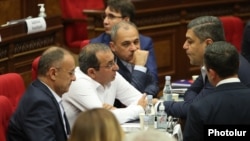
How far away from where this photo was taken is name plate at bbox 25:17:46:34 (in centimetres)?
733

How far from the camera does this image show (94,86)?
4.84 m

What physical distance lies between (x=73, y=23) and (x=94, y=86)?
169 inches

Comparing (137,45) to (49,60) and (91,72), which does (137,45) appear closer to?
(91,72)

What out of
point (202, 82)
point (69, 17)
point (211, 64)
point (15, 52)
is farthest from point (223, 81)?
point (69, 17)

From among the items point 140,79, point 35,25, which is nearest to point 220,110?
point 140,79

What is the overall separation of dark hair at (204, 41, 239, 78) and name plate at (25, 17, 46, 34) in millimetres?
3615

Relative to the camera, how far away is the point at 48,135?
418cm

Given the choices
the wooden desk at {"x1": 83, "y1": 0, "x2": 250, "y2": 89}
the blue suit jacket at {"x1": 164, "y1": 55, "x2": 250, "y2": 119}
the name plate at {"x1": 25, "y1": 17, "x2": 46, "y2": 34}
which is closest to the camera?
the blue suit jacket at {"x1": 164, "y1": 55, "x2": 250, "y2": 119}

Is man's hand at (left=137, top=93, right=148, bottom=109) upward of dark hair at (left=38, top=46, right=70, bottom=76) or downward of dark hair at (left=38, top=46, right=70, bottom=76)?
downward

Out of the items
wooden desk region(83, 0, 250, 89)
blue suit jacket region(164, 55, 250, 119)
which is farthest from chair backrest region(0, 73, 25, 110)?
wooden desk region(83, 0, 250, 89)

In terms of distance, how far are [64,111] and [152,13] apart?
374 cm

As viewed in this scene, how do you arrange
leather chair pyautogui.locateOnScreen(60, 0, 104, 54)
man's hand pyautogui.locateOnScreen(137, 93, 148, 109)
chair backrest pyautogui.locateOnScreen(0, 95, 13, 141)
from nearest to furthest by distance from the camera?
1. chair backrest pyautogui.locateOnScreen(0, 95, 13, 141)
2. man's hand pyautogui.locateOnScreen(137, 93, 148, 109)
3. leather chair pyautogui.locateOnScreen(60, 0, 104, 54)

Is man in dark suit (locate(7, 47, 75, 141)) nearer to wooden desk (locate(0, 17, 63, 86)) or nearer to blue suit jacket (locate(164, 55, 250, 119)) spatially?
blue suit jacket (locate(164, 55, 250, 119))

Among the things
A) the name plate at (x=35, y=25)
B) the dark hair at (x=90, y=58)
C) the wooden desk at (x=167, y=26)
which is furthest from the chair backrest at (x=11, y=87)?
the wooden desk at (x=167, y=26)
